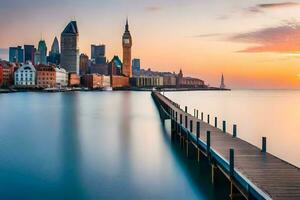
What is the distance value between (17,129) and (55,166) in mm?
25949

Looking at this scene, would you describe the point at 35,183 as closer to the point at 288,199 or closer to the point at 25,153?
the point at 25,153

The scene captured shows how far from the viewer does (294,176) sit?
16938 millimetres

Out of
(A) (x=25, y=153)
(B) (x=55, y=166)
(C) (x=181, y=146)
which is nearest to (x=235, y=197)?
(B) (x=55, y=166)

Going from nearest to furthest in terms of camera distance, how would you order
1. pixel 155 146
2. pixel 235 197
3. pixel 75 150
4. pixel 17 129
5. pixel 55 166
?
pixel 235 197, pixel 55 166, pixel 75 150, pixel 155 146, pixel 17 129

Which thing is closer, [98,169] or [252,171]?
[252,171]

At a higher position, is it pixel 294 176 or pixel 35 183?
pixel 294 176

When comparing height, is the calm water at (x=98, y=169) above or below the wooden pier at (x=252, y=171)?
below

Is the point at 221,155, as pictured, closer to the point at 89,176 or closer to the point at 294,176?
the point at 294,176

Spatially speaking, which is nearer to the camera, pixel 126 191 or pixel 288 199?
pixel 288 199

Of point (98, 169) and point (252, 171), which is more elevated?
point (252, 171)

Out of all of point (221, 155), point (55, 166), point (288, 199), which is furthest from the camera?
point (55, 166)

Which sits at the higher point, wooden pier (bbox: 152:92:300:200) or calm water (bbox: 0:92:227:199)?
wooden pier (bbox: 152:92:300:200)

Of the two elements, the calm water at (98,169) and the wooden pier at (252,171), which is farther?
the calm water at (98,169)

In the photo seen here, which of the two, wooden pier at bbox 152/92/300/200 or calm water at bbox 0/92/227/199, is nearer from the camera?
wooden pier at bbox 152/92/300/200
